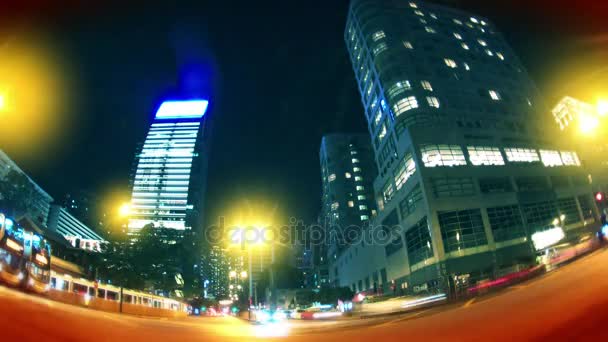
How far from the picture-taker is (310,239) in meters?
136

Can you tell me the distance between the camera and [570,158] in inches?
2004

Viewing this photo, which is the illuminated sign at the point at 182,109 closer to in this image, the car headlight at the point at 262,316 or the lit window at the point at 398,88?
the lit window at the point at 398,88

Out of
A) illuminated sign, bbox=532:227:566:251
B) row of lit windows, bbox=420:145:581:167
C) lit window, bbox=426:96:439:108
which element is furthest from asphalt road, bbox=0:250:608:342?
lit window, bbox=426:96:439:108

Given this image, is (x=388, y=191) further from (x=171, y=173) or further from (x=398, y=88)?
(x=171, y=173)

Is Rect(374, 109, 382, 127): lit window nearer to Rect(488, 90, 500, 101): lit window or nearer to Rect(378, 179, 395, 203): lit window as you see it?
Rect(378, 179, 395, 203): lit window

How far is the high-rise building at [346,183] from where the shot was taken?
347ft

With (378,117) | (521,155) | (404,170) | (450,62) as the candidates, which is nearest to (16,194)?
(404,170)

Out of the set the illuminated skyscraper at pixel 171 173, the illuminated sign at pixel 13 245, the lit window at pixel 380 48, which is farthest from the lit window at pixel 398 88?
the illuminated skyscraper at pixel 171 173

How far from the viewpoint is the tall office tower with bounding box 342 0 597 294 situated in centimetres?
3862

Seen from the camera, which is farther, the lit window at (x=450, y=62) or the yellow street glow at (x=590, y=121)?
the lit window at (x=450, y=62)

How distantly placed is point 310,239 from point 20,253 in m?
127

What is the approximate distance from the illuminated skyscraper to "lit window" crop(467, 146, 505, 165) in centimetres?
11287

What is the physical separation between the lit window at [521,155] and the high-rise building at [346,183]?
60.6 meters

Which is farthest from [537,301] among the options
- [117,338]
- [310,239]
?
[310,239]
